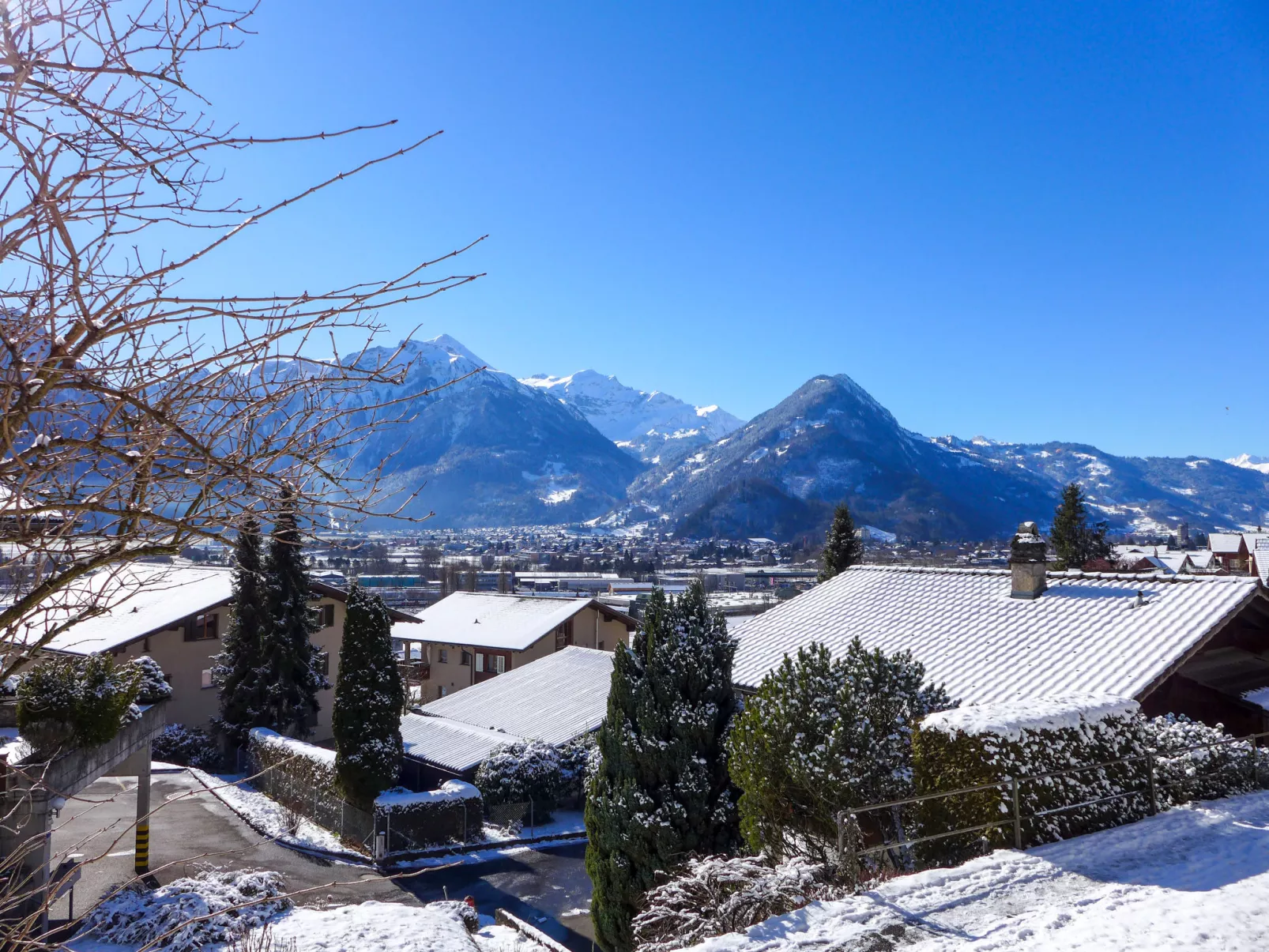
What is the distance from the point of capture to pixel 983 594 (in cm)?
1814

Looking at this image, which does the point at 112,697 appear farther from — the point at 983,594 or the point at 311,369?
the point at 983,594

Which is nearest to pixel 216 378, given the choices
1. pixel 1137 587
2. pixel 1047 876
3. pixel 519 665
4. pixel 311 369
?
pixel 311 369

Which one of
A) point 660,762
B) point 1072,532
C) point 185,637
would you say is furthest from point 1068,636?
point 1072,532

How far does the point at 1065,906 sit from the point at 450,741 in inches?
846

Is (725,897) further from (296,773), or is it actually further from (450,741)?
(450,741)

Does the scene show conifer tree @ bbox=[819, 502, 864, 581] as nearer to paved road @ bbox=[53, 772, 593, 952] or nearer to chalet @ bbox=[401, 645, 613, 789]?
chalet @ bbox=[401, 645, 613, 789]

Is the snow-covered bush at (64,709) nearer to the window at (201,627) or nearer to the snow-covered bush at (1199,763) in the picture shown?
the snow-covered bush at (1199,763)

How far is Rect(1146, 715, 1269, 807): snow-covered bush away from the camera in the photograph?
10.7m

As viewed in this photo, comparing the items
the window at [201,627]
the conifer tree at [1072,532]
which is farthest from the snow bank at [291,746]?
the conifer tree at [1072,532]

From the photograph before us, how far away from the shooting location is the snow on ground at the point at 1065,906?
645 centimetres

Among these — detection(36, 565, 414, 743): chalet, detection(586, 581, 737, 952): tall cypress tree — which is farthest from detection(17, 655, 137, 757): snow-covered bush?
detection(36, 565, 414, 743): chalet

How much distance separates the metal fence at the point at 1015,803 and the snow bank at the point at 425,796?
13.0 metres

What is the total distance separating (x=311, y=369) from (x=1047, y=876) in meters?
8.11

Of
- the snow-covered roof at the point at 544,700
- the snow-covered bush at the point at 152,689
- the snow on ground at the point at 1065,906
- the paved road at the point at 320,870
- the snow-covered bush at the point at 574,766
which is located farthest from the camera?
the snow-covered roof at the point at 544,700
